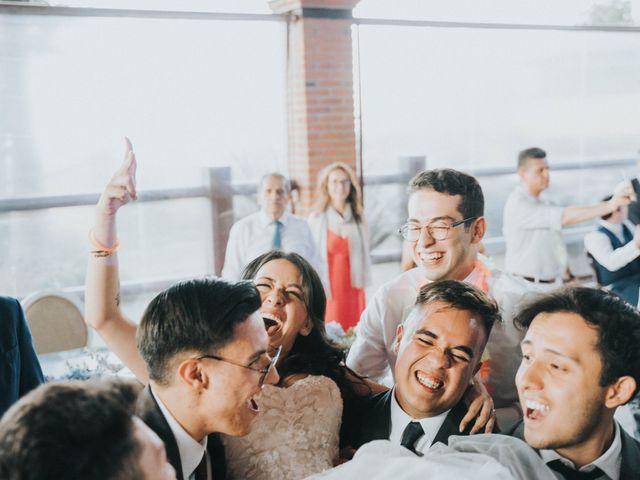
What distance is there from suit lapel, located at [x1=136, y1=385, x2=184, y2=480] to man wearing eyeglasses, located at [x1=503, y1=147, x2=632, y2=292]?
4.34 m

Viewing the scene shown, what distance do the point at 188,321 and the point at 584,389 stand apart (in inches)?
34.9

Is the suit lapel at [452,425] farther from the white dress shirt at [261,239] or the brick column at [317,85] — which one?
the brick column at [317,85]

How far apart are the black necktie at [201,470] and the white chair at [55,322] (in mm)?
2816

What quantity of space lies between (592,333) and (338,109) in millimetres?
5453

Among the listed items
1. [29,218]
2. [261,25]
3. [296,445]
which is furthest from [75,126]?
[296,445]

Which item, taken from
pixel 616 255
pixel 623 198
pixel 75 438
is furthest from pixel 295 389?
pixel 616 255

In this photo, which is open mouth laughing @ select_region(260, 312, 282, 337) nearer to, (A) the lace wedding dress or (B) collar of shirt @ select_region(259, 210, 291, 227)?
(A) the lace wedding dress

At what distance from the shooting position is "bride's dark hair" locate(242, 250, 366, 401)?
2188 mm

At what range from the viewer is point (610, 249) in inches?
207

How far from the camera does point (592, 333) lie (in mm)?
1911

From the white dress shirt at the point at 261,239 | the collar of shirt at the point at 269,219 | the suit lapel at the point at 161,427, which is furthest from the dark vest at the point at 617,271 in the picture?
the suit lapel at the point at 161,427

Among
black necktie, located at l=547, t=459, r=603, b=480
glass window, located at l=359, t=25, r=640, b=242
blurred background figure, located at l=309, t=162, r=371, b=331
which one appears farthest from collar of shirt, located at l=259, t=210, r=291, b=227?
black necktie, located at l=547, t=459, r=603, b=480

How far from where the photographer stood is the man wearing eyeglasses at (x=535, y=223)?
19.2 feet

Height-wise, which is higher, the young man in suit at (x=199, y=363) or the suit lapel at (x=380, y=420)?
the young man in suit at (x=199, y=363)
